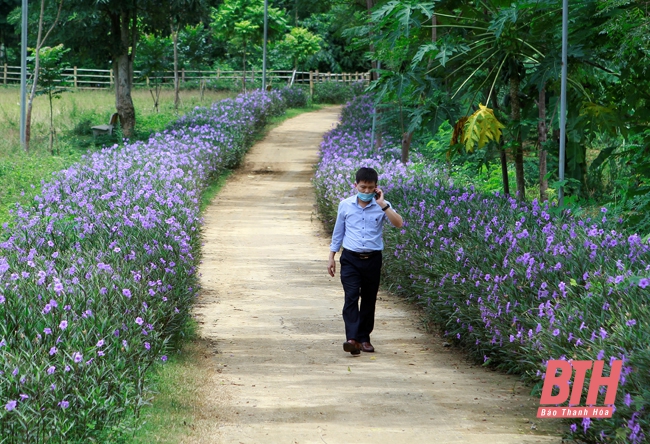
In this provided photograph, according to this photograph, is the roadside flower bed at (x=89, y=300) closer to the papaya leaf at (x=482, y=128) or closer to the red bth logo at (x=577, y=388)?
the red bth logo at (x=577, y=388)

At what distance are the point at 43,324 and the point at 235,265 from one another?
678 cm

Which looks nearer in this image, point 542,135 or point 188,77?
point 542,135

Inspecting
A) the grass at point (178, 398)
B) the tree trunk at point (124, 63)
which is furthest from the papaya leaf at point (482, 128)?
the tree trunk at point (124, 63)

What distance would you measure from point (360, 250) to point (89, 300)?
8.15ft

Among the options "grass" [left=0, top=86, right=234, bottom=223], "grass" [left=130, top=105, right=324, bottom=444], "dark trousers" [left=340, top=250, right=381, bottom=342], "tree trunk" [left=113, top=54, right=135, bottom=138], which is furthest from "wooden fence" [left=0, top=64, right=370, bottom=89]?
"grass" [left=130, top=105, right=324, bottom=444]

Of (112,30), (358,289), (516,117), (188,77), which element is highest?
(112,30)

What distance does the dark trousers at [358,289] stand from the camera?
297 inches

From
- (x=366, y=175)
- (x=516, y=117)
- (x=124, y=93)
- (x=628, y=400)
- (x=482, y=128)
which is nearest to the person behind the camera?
(x=628, y=400)

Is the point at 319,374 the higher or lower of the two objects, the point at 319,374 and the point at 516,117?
the lower

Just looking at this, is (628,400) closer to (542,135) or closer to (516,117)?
(516,117)

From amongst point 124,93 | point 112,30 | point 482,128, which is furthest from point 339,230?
point 124,93

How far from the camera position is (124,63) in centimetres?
2648

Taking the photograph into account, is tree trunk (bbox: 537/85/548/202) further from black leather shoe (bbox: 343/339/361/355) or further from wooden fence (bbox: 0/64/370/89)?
wooden fence (bbox: 0/64/370/89)

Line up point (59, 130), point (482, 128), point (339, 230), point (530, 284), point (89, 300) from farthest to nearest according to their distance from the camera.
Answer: point (59, 130)
point (482, 128)
point (339, 230)
point (530, 284)
point (89, 300)
